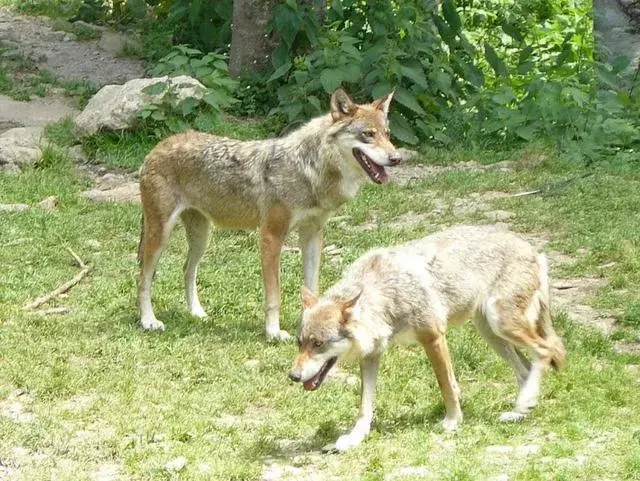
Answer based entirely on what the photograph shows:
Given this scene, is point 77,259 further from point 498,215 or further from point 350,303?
point 350,303

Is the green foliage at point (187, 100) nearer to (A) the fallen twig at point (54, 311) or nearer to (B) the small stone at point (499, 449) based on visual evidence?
(A) the fallen twig at point (54, 311)

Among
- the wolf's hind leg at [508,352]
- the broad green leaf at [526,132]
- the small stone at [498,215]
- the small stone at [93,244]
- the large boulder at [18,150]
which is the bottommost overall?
the large boulder at [18,150]

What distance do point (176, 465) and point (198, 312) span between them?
3.37m

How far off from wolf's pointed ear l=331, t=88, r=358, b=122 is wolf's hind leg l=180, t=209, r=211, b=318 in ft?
4.97

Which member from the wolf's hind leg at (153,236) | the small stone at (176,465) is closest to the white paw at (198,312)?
the wolf's hind leg at (153,236)

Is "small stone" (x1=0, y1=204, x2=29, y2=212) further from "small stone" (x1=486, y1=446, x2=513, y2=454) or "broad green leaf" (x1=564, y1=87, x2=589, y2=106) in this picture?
"small stone" (x1=486, y1=446, x2=513, y2=454)

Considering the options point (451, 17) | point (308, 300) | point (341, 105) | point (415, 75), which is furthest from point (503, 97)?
point (308, 300)

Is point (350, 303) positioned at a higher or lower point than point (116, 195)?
higher

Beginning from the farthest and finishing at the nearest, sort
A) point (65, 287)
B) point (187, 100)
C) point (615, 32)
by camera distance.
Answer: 1. point (615, 32)
2. point (187, 100)
3. point (65, 287)

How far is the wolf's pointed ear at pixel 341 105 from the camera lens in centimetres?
1002

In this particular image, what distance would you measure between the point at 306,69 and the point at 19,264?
542cm

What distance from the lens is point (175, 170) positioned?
10.4m

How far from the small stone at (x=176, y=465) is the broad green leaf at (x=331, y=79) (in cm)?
828

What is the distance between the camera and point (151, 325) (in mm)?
10148
